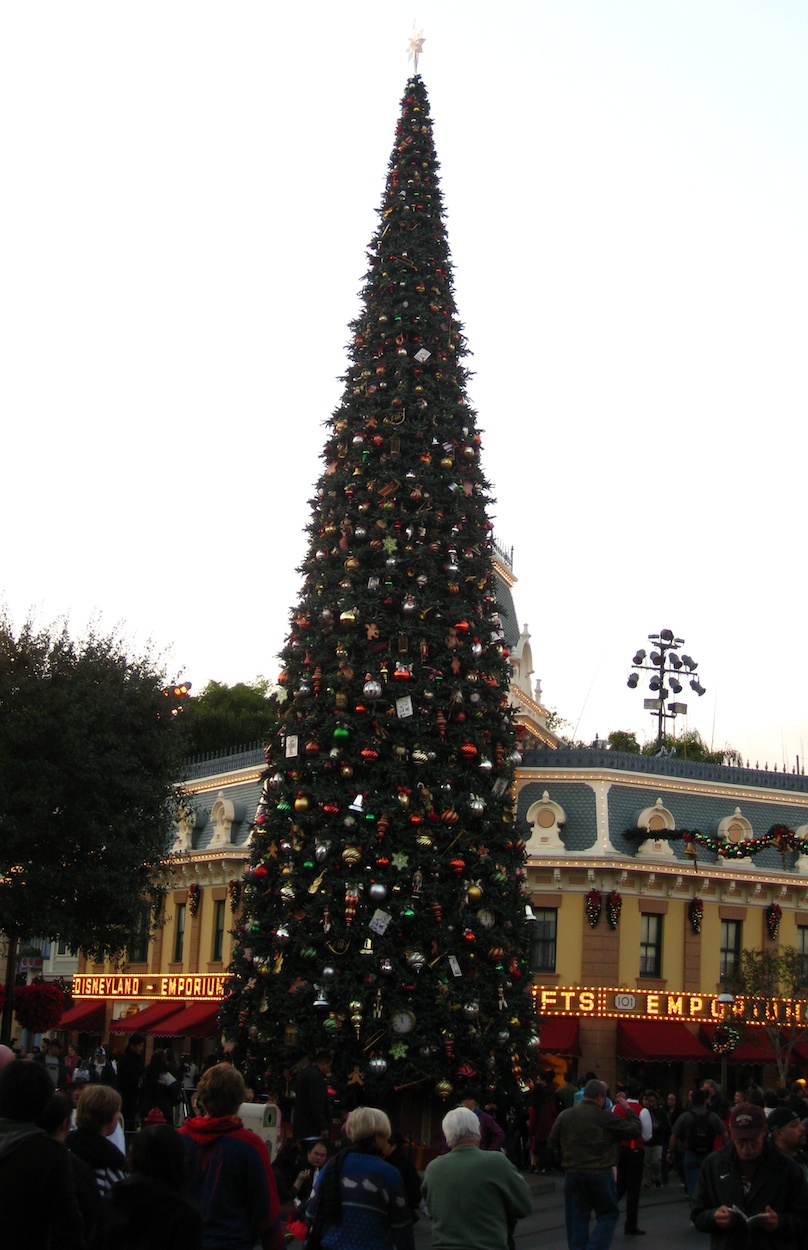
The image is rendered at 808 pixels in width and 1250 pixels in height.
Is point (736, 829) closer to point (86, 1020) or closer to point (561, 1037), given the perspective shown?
point (561, 1037)

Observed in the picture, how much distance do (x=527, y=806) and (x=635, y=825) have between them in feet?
8.23

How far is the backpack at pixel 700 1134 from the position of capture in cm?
1822

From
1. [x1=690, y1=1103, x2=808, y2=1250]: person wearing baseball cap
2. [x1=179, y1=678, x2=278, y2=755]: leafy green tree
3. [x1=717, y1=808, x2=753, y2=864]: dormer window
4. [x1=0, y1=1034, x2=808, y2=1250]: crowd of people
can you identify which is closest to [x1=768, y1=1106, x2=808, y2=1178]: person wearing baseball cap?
[x1=0, y1=1034, x2=808, y2=1250]: crowd of people

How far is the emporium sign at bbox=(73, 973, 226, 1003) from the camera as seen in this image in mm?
38406

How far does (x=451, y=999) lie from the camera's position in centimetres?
2017

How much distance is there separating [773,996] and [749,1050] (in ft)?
5.53

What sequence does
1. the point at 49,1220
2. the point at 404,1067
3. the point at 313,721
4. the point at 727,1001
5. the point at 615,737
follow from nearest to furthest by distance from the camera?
1. the point at 49,1220
2. the point at 404,1067
3. the point at 313,721
4. the point at 727,1001
5. the point at 615,737

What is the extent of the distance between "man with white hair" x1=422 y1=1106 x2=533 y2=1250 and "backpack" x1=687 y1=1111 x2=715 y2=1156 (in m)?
10.8

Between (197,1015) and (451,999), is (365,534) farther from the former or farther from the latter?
(197,1015)

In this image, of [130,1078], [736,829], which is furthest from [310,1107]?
[736,829]

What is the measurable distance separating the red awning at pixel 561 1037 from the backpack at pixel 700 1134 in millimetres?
14397

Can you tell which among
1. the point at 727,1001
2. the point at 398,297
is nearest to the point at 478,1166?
the point at 398,297

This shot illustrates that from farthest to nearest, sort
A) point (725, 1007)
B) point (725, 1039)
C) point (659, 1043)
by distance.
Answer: point (725, 1007), point (725, 1039), point (659, 1043)

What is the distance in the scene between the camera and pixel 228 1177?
7207mm
